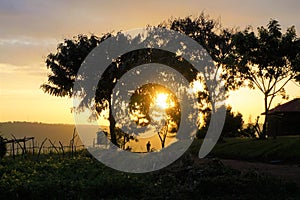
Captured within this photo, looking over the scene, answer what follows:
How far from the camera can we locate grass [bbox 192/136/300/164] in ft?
97.5

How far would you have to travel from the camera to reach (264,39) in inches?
1619

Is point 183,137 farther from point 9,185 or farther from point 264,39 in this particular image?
point 9,185

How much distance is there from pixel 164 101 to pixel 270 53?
555 inches

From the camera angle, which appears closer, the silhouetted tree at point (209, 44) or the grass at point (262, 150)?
the grass at point (262, 150)

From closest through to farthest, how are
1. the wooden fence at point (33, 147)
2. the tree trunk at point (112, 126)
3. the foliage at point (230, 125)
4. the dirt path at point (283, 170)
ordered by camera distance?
the dirt path at point (283, 170) < the wooden fence at point (33, 147) < the tree trunk at point (112, 126) < the foliage at point (230, 125)

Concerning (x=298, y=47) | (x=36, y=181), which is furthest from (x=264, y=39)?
(x=36, y=181)

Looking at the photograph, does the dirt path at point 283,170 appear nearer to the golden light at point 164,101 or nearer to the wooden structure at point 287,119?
the wooden structure at point 287,119

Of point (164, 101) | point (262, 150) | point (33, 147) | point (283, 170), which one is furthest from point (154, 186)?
point (164, 101)

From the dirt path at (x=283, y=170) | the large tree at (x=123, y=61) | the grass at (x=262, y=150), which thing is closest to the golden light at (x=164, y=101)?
the large tree at (x=123, y=61)

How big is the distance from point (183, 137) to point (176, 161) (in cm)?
2358

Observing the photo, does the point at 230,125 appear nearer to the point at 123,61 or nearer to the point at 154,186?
the point at 123,61

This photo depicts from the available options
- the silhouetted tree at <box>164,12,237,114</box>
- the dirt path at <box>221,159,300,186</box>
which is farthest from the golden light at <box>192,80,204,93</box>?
the dirt path at <box>221,159,300,186</box>

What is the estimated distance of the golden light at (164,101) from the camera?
50.6 m

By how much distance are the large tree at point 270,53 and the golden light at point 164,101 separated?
1048cm
